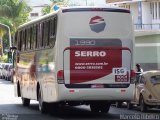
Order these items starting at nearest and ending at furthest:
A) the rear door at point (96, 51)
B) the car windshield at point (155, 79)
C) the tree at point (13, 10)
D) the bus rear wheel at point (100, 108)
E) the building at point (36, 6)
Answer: the rear door at point (96, 51), the bus rear wheel at point (100, 108), the car windshield at point (155, 79), the tree at point (13, 10), the building at point (36, 6)

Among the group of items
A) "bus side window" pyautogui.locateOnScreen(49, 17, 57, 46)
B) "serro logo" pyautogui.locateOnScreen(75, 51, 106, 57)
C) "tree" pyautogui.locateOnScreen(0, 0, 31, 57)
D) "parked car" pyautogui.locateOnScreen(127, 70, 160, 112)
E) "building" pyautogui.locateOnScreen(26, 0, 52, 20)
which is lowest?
"parked car" pyautogui.locateOnScreen(127, 70, 160, 112)

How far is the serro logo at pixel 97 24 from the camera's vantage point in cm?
2104

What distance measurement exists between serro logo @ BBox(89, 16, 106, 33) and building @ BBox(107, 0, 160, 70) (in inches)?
460

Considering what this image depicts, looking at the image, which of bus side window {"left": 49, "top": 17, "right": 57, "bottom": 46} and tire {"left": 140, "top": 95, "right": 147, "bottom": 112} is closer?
bus side window {"left": 49, "top": 17, "right": 57, "bottom": 46}

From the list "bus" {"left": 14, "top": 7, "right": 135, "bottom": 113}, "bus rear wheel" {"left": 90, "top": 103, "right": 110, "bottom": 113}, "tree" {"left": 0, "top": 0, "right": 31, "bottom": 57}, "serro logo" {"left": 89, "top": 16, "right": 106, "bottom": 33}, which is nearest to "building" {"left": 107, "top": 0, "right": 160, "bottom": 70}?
"bus rear wheel" {"left": 90, "top": 103, "right": 110, "bottom": 113}

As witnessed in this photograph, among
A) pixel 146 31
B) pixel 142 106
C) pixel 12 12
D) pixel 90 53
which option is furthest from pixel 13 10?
pixel 90 53

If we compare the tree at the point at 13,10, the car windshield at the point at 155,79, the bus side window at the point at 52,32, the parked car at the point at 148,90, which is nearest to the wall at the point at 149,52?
the parked car at the point at 148,90

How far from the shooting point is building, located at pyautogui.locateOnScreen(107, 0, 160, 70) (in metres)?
43.7

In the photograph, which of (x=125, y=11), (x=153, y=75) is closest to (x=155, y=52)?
(x=153, y=75)

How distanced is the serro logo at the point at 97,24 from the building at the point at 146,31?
38.3 ft

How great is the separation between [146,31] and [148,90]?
22204 millimetres

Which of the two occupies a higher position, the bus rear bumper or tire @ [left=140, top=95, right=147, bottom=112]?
the bus rear bumper

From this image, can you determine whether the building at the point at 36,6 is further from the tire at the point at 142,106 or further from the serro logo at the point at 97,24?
the serro logo at the point at 97,24

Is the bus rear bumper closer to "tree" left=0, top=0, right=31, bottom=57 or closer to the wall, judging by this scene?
the wall
